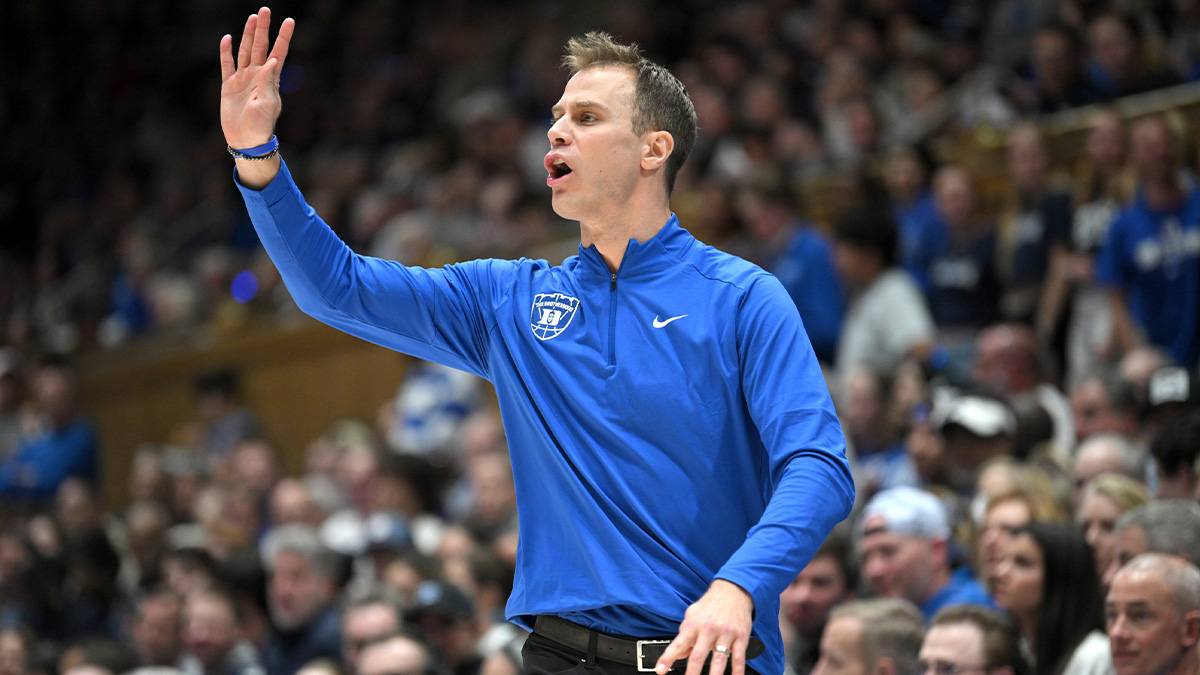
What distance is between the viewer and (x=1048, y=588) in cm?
416

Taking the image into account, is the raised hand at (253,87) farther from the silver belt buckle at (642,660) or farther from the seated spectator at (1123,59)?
the seated spectator at (1123,59)

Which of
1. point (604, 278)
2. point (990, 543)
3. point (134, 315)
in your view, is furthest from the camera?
point (134, 315)

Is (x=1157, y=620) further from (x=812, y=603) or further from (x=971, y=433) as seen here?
(x=971, y=433)

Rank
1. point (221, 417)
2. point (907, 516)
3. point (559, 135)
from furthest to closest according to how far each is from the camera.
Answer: point (221, 417) → point (907, 516) → point (559, 135)

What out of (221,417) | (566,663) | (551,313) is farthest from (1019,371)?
(221,417)

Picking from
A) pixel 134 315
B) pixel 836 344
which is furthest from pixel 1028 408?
pixel 134 315

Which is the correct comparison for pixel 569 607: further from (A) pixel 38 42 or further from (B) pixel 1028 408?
(A) pixel 38 42

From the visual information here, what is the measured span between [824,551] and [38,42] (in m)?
12.8

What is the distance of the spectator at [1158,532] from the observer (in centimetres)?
375

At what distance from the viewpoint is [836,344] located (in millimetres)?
6938

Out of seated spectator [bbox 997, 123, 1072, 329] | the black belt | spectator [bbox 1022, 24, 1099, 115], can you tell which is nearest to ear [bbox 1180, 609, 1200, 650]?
the black belt

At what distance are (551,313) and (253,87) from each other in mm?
683

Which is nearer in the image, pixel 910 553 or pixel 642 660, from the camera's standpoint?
pixel 642 660

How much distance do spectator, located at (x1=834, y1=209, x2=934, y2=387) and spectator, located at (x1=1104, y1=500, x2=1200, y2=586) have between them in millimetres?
2653
